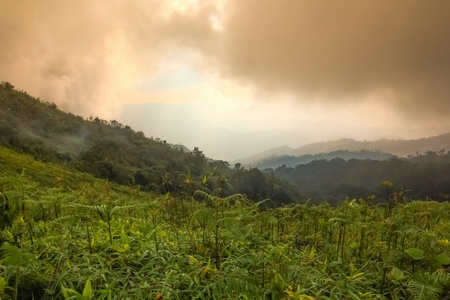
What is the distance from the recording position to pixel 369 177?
292ft

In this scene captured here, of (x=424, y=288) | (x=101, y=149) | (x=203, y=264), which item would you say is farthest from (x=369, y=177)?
(x=203, y=264)

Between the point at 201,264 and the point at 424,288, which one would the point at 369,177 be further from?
the point at 201,264

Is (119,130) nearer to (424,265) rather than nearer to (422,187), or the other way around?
(424,265)

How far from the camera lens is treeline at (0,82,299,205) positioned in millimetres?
27766

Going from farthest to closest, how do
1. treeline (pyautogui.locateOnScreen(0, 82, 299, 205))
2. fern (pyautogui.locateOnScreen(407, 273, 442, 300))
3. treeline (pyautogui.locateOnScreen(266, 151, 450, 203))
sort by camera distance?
treeline (pyautogui.locateOnScreen(266, 151, 450, 203)) < treeline (pyautogui.locateOnScreen(0, 82, 299, 205)) < fern (pyautogui.locateOnScreen(407, 273, 442, 300))

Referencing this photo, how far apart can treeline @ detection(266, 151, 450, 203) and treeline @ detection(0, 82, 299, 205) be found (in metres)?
14.9

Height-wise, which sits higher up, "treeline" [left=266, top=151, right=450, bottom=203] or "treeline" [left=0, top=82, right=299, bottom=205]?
"treeline" [left=0, top=82, right=299, bottom=205]

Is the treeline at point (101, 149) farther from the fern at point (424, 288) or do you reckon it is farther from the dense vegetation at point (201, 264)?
the fern at point (424, 288)

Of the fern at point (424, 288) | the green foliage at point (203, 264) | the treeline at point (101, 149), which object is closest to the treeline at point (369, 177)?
the treeline at point (101, 149)

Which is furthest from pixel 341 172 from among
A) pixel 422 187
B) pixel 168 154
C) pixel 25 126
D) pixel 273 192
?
pixel 25 126

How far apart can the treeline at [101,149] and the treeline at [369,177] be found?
14927 millimetres

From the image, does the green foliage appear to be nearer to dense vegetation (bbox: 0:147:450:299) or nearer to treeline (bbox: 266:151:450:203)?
dense vegetation (bbox: 0:147:450:299)

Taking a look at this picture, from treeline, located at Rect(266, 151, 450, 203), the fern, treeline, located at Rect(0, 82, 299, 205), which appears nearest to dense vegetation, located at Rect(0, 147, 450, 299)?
the fern

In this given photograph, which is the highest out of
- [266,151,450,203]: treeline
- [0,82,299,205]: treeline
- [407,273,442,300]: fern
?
[0,82,299,205]: treeline
